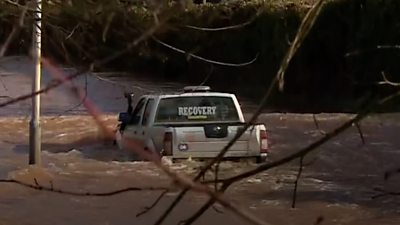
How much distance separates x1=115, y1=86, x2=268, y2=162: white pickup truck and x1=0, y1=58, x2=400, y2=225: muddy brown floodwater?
383 mm

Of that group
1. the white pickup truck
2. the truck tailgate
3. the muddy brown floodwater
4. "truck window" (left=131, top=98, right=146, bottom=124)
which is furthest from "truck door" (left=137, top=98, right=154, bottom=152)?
the truck tailgate

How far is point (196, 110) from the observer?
16156mm

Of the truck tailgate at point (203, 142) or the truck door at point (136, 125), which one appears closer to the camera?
the truck tailgate at point (203, 142)

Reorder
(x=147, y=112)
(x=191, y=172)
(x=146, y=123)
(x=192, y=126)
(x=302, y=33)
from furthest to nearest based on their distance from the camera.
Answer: (x=147, y=112)
(x=146, y=123)
(x=192, y=126)
(x=191, y=172)
(x=302, y=33)

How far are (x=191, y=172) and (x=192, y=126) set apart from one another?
5683mm

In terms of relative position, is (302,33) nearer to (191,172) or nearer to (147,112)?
(191,172)

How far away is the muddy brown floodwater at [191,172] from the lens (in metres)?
13.7

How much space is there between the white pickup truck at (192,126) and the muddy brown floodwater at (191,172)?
1.26ft

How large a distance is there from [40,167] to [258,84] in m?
16.2

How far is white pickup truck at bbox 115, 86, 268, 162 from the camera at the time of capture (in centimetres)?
1530

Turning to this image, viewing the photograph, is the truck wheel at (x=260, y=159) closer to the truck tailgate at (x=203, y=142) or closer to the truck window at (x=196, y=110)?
the truck tailgate at (x=203, y=142)

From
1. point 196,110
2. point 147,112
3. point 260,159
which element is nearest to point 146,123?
point 147,112

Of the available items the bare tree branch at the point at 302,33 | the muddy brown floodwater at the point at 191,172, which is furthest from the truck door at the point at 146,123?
the bare tree branch at the point at 302,33

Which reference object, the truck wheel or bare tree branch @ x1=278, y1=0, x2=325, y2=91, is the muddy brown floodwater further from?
bare tree branch @ x1=278, y1=0, x2=325, y2=91
